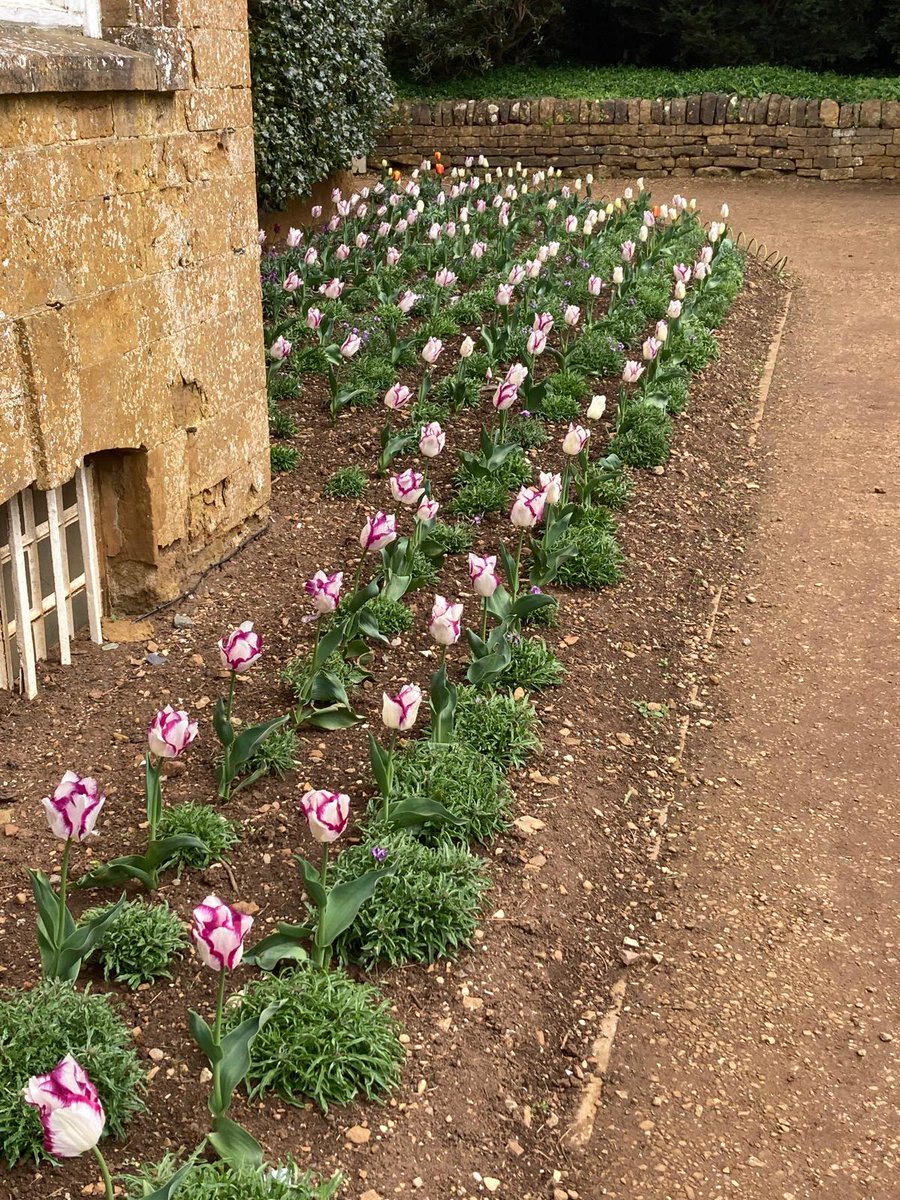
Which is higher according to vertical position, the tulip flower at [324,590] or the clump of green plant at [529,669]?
the tulip flower at [324,590]

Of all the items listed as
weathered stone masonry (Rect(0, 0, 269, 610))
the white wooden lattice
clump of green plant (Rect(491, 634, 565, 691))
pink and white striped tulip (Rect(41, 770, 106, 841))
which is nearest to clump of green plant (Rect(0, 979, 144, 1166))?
pink and white striped tulip (Rect(41, 770, 106, 841))

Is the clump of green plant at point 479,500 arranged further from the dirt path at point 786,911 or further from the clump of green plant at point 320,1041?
the clump of green plant at point 320,1041

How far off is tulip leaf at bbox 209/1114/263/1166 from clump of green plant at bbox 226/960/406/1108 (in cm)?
18

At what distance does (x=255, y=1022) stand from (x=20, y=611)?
5.74 ft

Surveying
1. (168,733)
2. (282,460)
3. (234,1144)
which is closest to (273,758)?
(168,733)

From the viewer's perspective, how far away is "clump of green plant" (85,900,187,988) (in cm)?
271

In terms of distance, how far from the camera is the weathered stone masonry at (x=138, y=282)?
340cm

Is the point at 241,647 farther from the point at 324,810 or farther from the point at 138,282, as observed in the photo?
the point at 138,282

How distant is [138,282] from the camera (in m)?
3.96

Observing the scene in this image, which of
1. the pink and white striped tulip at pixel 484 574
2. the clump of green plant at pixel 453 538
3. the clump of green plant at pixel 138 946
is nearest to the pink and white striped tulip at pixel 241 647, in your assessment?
the clump of green plant at pixel 138 946

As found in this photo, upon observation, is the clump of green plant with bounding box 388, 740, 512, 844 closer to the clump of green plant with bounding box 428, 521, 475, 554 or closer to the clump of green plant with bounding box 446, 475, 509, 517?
the clump of green plant with bounding box 428, 521, 475, 554

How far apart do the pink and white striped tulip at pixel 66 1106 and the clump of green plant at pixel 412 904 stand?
1.08m

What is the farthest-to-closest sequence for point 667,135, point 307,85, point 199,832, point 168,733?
point 667,135
point 307,85
point 199,832
point 168,733

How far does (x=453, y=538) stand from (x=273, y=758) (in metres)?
1.82
